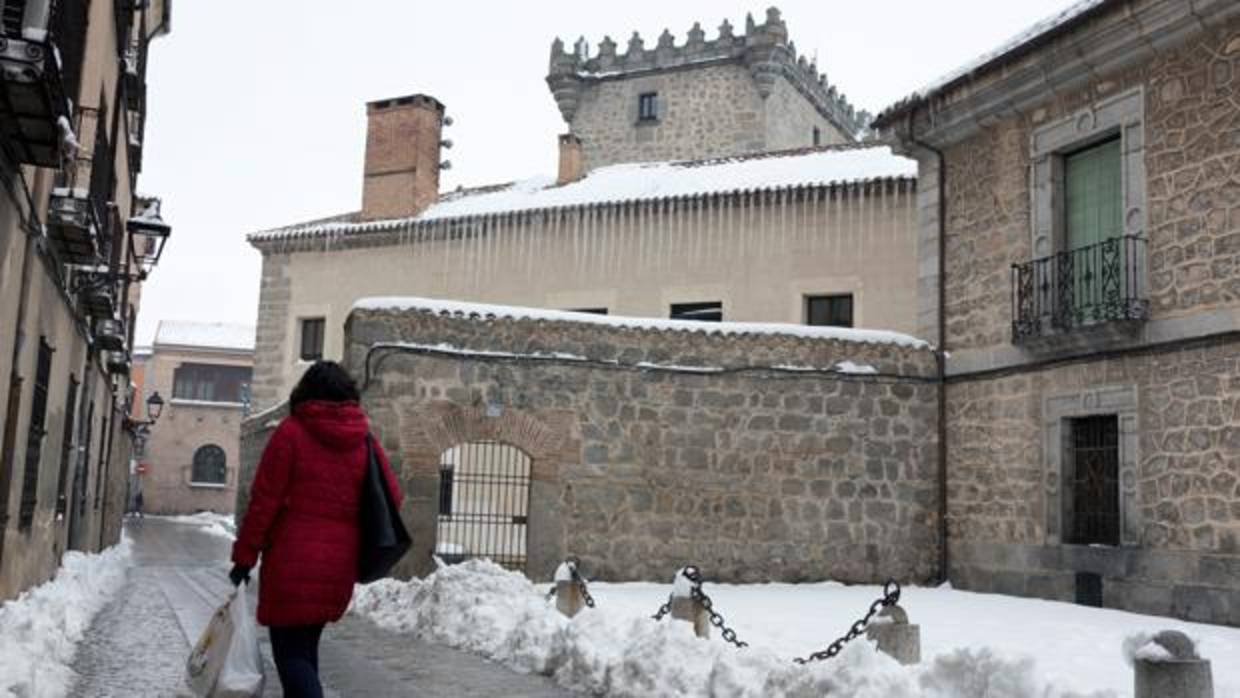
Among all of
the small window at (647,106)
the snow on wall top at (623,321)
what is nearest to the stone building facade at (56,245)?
the snow on wall top at (623,321)

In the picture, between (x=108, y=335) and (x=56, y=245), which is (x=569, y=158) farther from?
(x=56, y=245)

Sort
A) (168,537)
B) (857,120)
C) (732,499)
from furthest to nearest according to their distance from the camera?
1. (857,120)
2. (168,537)
3. (732,499)

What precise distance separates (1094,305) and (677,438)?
4.48 m

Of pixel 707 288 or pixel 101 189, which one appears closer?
pixel 101 189

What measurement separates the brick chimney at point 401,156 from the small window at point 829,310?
9152mm

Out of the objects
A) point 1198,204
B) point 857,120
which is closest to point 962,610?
point 1198,204

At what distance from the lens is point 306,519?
4125 millimetres

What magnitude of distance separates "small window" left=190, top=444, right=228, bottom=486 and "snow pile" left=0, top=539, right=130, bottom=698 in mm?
34761

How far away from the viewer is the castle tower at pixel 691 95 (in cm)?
2997

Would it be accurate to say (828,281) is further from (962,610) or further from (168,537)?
(168,537)

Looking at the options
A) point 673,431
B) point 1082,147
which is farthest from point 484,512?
point 1082,147

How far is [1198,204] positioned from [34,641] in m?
9.77

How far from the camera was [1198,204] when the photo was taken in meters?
10.5

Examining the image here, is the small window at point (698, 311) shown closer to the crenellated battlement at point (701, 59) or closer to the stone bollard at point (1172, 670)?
the crenellated battlement at point (701, 59)
